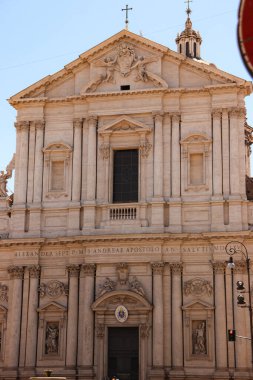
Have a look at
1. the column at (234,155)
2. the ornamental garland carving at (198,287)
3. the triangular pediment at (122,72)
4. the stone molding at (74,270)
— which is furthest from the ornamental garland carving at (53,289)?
the triangular pediment at (122,72)

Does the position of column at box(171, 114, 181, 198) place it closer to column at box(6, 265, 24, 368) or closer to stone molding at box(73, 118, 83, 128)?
stone molding at box(73, 118, 83, 128)

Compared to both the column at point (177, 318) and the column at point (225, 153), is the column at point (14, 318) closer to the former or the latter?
the column at point (177, 318)

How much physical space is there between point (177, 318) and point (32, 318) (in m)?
5.81

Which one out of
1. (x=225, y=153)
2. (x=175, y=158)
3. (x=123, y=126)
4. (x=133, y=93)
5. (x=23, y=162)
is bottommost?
(x=175, y=158)

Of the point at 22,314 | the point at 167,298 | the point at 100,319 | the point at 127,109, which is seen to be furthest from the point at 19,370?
the point at 127,109

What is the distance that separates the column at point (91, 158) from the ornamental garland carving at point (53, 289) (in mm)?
3622

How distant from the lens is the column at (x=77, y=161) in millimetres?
27016

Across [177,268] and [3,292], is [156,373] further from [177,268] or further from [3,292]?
[3,292]

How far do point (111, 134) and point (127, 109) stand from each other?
4.15ft

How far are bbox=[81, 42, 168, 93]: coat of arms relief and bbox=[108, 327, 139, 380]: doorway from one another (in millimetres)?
10198

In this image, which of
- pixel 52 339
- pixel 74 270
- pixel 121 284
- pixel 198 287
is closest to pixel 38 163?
pixel 74 270

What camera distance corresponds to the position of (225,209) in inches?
1005

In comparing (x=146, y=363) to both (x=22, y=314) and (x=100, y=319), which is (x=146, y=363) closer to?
(x=100, y=319)

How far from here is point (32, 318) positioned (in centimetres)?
2603
